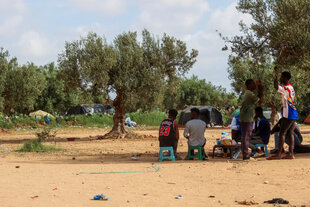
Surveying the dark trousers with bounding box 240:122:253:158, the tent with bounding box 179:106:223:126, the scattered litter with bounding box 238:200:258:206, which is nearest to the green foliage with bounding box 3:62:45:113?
the tent with bounding box 179:106:223:126

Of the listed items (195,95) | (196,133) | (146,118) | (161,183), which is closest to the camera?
(161,183)

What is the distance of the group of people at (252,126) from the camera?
11547mm

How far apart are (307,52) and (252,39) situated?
240 centimetres

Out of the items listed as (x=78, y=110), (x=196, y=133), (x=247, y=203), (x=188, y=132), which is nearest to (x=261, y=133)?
(x=196, y=133)

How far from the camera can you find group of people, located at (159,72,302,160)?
1155 centimetres

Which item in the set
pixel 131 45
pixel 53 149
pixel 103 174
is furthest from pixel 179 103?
pixel 103 174

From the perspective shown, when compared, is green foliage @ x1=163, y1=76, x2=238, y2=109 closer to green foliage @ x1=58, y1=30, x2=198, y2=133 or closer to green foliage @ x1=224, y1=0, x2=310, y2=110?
green foliage @ x1=58, y1=30, x2=198, y2=133

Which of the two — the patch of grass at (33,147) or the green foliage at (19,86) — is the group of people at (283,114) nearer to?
the patch of grass at (33,147)

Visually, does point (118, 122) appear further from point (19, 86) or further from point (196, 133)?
point (196, 133)

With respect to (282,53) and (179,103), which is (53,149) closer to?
(282,53)

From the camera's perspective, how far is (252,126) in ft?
Answer: 39.3

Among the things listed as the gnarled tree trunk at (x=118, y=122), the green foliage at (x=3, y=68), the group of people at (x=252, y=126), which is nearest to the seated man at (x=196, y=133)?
the group of people at (x=252, y=126)

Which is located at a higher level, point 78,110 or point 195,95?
point 195,95

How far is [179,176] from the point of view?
31.6 ft
